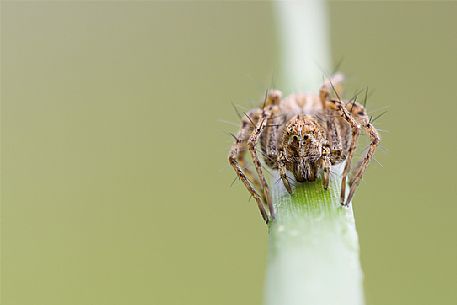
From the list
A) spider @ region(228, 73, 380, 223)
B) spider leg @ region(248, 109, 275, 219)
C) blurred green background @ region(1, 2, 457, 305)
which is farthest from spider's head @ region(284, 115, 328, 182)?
blurred green background @ region(1, 2, 457, 305)

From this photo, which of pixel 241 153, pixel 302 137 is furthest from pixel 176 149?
pixel 302 137

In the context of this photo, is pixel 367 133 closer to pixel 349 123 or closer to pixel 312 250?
pixel 349 123

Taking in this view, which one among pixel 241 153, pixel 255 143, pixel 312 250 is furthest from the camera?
pixel 241 153

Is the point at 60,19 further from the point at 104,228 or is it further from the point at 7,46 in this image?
the point at 104,228

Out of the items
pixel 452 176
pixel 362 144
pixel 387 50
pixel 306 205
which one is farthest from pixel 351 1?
pixel 306 205

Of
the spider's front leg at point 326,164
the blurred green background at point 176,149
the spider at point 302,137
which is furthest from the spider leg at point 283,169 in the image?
the blurred green background at point 176,149

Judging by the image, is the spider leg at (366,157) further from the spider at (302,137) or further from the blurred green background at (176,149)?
the blurred green background at (176,149)
